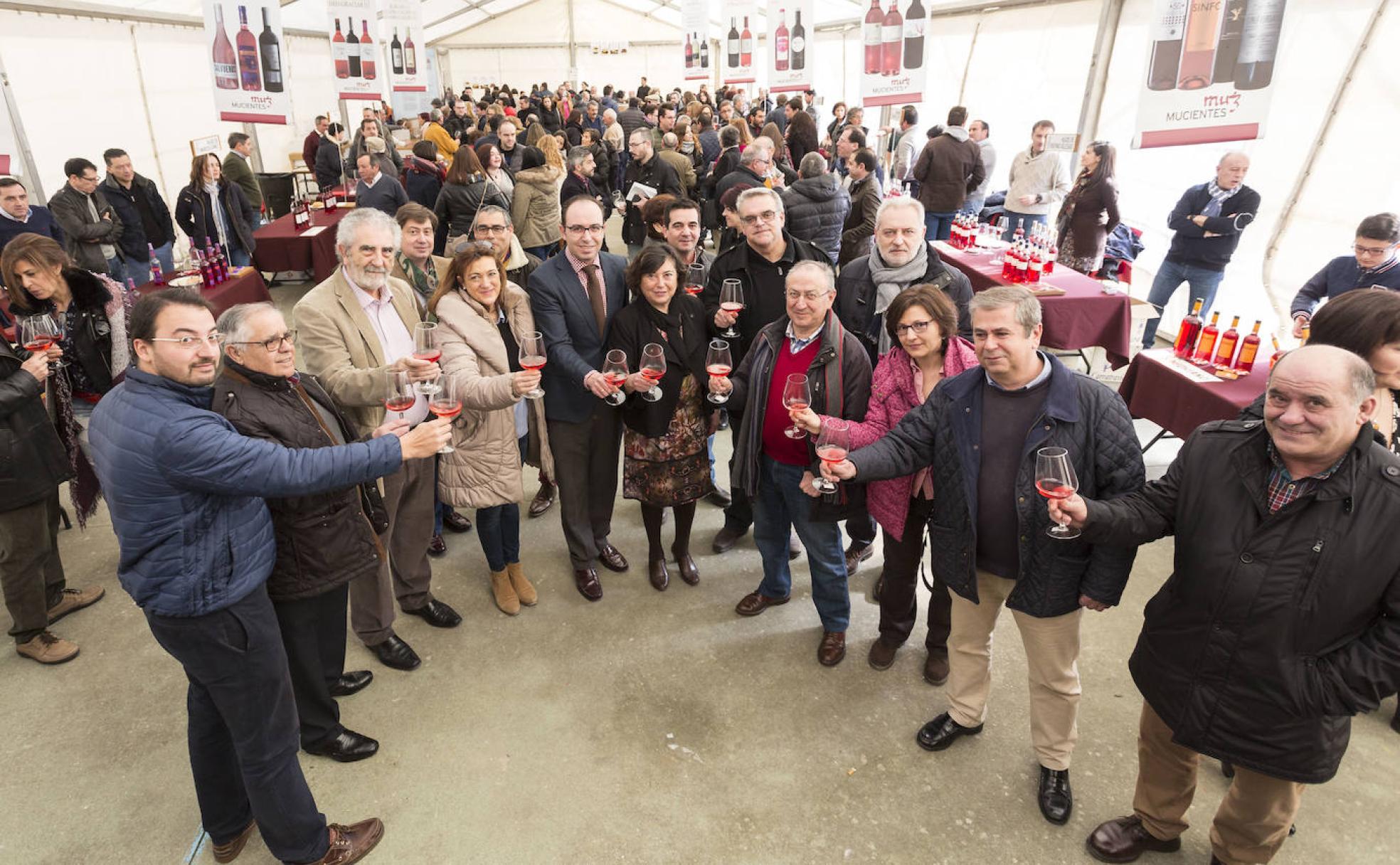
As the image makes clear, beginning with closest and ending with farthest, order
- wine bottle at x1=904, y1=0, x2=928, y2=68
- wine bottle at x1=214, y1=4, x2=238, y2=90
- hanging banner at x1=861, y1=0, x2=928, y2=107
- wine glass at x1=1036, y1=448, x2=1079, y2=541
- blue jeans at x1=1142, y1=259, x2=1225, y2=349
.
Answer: wine glass at x1=1036, y1=448, x2=1079, y2=541 → blue jeans at x1=1142, y1=259, x2=1225, y2=349 → wine bottle at x1=214, y1=4, x2=238, y2=90 → wine bottle at x1=904, y1=0, x2=928, y2=68 → hanging banner at x1=861, y1=0, x2=928, y2=107

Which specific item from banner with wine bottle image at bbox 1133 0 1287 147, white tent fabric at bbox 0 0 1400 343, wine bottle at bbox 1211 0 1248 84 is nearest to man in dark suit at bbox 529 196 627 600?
banner with wine bottle image at bbox 1133 0 1287 147

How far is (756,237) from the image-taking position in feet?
11.4

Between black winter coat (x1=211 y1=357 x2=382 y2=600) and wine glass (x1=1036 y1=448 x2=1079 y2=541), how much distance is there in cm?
202

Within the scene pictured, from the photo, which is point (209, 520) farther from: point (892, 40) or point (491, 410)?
point (892, 40)

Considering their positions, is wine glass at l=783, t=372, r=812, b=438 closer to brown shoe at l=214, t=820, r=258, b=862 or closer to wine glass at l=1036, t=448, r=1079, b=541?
wine glass at l=1036, t=448, r=1079, b=541

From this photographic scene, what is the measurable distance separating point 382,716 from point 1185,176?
795 centimetres

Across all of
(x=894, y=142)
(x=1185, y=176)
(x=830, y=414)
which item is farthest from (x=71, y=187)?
(x=894, y=142)

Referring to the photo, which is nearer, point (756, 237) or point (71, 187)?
point (756, 237)

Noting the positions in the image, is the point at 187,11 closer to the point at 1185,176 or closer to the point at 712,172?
the point at 712,172

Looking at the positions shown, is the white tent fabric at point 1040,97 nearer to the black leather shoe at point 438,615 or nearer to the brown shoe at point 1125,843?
the brown shoe at point 1125,843

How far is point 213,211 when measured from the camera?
689 centimetres

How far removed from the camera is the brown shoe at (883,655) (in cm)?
319

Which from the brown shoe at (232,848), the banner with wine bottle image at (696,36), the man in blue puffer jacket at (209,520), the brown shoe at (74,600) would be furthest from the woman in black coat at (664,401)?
the banner with wine bottle image at (696,36)

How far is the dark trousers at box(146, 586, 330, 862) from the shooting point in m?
1.95
